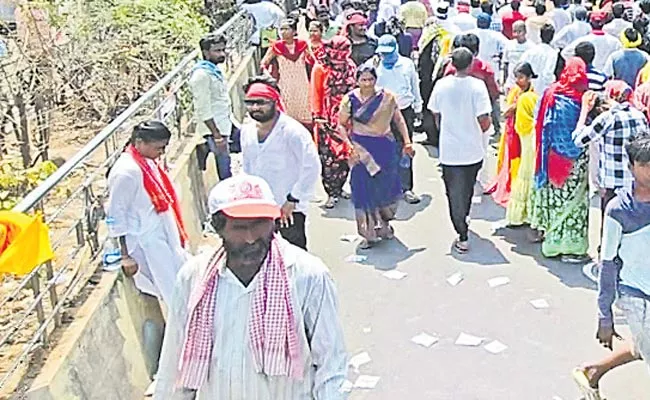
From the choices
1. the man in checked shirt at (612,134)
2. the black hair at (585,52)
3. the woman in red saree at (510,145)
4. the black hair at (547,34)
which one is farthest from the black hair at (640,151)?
the black hair at (547,34)

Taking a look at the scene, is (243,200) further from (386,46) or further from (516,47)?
(516,47)

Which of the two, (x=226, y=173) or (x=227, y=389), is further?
(x=226, y=173)

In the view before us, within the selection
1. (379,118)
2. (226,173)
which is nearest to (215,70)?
(226,173)

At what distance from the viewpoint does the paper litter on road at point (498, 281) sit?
7457mm

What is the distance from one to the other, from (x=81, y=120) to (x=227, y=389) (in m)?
7.84

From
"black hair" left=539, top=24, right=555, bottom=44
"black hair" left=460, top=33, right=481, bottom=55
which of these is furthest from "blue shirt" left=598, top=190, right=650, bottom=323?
"black hair" left=539, top=24, right=555, bottom=44

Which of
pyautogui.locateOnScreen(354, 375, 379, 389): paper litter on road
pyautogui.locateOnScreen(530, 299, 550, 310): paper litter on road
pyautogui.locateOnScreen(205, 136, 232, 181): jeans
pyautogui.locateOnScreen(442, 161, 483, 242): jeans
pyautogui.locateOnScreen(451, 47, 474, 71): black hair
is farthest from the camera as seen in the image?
pyautogui.locateOnScreen(205, 136, 232, 181): jeans

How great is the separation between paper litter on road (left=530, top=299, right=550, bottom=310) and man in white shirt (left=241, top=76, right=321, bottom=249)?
72.7 inches

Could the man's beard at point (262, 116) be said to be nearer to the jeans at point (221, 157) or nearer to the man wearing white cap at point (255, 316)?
the jeans at point (221, 157)

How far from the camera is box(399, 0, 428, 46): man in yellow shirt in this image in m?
12.9

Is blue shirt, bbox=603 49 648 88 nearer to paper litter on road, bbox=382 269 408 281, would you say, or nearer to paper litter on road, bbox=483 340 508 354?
paper litter on road, bbox=382 269 408 281

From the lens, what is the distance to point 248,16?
14789 millimetres

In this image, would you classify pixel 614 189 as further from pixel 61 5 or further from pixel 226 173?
pixel 61 5

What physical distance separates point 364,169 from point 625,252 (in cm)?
374
